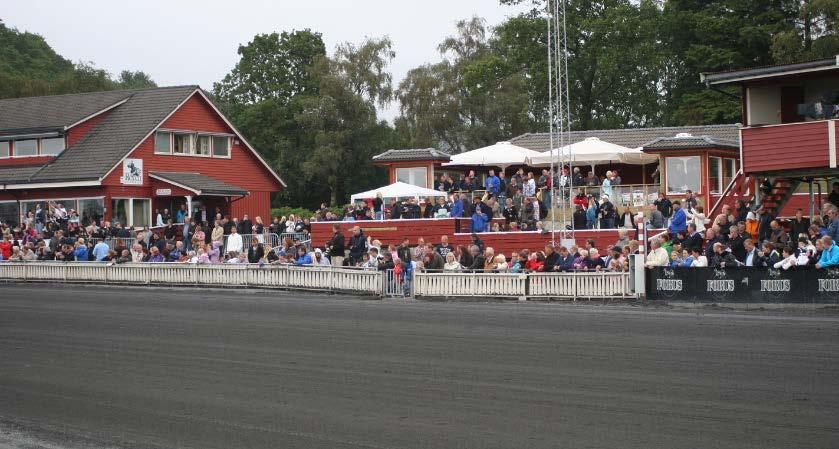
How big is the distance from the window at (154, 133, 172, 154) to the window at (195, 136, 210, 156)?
5.81 ft

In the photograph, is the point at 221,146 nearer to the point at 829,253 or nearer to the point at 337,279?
the point at 337,279

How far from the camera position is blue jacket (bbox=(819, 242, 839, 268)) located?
20141 millimetres

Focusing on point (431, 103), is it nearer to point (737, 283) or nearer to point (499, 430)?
point (737, 283)

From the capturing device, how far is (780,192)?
30344mm

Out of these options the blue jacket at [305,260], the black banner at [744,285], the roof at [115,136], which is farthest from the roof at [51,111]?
the black banner at [744,285]

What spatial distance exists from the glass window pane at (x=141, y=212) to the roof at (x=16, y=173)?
196 inches

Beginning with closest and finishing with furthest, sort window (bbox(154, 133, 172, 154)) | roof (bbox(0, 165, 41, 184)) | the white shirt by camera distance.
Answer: the white shirt < roof (bbox(0, 165, 41, 184)) < window (bbox(154, 133, 172, 154))

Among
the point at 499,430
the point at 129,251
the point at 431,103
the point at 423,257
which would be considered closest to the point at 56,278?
the point at 129,251

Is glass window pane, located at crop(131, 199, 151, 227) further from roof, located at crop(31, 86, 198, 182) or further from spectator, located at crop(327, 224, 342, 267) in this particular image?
spectator, located at crop(327, 224, 342, 267)

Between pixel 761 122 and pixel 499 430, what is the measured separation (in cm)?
2181

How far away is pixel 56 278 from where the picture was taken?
34.0 m

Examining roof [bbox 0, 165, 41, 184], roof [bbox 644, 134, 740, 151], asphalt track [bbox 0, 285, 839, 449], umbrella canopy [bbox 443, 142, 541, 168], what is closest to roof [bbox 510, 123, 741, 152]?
umbrella canopy [bbox 443, 142, 541, 168]

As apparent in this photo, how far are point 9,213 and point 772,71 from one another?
3435 cm

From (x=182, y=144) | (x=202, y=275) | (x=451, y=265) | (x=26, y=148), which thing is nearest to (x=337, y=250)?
(x=202, y=275)
